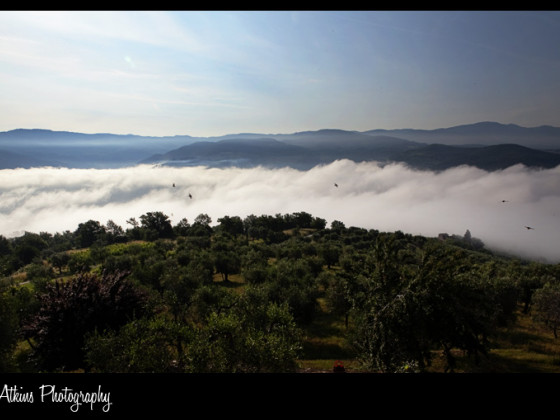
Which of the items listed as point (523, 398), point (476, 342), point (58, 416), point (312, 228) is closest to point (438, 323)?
point (476, 342)

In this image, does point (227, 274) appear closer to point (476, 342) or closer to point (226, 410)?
point (476, 342)

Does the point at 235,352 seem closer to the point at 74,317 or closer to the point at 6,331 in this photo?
the point at 6,331

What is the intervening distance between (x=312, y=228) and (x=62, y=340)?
142 m

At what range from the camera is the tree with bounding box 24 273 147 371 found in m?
18.7

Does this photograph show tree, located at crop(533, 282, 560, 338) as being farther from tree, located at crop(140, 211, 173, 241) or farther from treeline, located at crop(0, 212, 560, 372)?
tree, located at crop(140, 211, 173, 241)

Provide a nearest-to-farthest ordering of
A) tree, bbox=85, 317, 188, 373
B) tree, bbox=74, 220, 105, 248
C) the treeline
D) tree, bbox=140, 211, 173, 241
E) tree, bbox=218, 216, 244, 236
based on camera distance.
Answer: the treeline, tree, bbox=85, 317, 188, 373, tree, bbox=74, 220, 105, 248, tree, bbox=140, 211, 173, 241, tree, bbox=218, 216, 244, 236

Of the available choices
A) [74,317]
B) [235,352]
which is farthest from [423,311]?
[74,317]

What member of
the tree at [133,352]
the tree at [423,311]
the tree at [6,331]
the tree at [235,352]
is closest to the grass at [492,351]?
the tree at [423,311]

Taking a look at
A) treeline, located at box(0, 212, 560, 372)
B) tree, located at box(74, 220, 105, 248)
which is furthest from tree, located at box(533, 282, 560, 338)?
tree, located at box(74, 220, 105, 248)

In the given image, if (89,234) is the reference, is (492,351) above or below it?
above

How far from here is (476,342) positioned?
14.9 meters

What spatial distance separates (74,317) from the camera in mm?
19500

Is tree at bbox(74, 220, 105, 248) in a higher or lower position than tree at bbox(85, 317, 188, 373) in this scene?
lower

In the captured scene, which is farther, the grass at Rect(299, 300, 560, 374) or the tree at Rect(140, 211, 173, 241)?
the tree at Rect(140, 211, 173, 241)
